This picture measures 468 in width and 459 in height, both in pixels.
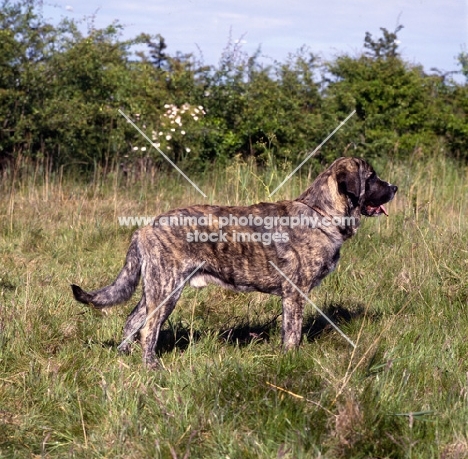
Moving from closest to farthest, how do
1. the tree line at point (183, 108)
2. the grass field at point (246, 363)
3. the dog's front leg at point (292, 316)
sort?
the grass field at point (246, 363) < the dog's front leg at point (292, 316) < the tree line at point (183, 108)

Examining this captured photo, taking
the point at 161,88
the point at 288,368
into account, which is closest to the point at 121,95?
the point at 161,88

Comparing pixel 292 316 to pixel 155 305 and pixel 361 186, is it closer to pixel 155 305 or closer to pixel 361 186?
pixel 155 305

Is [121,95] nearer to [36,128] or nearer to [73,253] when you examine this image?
[36,128]

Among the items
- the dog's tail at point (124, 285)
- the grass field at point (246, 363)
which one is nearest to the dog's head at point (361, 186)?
the grass field at point (246, 363)

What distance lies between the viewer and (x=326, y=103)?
14094 millimetres

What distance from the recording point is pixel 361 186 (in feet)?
19.5

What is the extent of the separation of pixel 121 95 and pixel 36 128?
5.93 feet

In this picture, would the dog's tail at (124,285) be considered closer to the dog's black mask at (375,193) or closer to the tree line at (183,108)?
the dog's black mask at (375,193)

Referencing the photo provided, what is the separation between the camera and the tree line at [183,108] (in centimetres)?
1218

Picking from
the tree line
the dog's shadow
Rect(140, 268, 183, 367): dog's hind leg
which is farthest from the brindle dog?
the tree line

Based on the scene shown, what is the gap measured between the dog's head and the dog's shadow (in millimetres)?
906

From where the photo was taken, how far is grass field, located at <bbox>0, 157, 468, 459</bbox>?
148 inches

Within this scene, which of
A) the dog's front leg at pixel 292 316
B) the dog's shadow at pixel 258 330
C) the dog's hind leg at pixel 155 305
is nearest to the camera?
the dog's hind leg at pixel 155 305

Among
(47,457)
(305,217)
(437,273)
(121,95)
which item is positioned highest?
(121,95)
